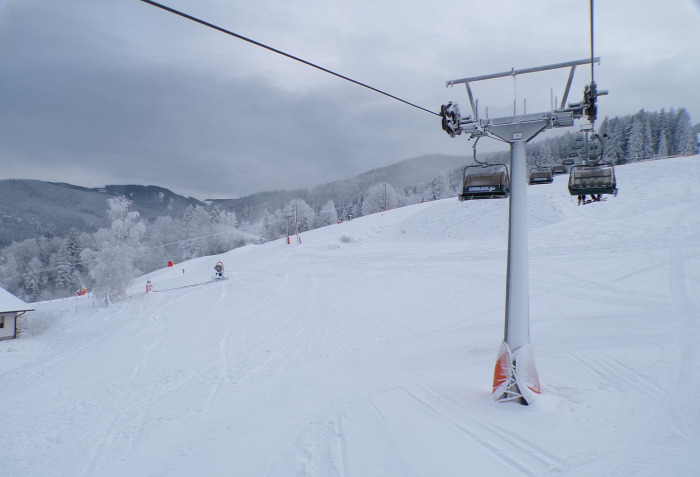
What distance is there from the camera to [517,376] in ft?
19.5

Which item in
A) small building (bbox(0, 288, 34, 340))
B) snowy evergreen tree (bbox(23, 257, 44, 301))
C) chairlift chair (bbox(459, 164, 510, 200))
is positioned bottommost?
snowy evergreen tree (bbox(23, 257, 44, 301))

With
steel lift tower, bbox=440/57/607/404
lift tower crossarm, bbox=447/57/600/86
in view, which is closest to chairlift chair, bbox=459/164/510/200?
steel lift tower, bbox=440/57/607/404

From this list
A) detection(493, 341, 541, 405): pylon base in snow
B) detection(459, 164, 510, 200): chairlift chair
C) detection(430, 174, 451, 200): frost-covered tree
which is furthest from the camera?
detection(430, 174, 451, 200): frost-covered tree

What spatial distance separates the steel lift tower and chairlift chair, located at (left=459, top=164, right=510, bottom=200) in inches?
27.0

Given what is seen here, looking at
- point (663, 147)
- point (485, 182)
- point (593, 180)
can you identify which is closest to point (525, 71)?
point (485, 182)

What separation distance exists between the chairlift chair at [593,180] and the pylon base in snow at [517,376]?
5929 millimetres

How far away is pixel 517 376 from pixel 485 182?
367 centimetres

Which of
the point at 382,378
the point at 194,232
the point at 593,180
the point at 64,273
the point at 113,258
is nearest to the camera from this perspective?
the point at 382,378

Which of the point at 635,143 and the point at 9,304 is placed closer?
the point at 9,304

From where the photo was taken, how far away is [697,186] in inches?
1242

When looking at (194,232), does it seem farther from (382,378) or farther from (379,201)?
(382,378)

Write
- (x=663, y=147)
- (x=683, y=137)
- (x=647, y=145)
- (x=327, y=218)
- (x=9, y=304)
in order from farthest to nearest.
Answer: (x=327, y=218), (x=663, y=147), (x=683, y=137), (x=647, y=145), (x=9, y=304)

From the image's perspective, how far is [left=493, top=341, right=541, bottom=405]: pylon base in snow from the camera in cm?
593

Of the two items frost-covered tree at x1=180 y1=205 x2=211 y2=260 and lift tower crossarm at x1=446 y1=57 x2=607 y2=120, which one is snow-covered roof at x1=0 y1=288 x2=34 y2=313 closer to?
lift tower crossarm at x1=446 y1=57 x2=607 y2=120
